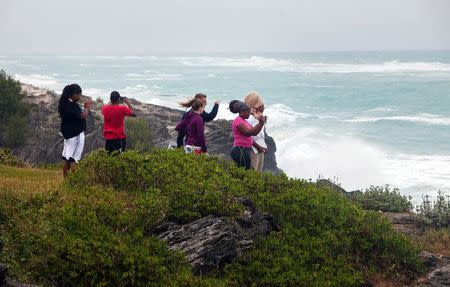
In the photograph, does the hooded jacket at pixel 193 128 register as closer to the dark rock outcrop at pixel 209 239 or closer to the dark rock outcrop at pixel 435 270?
the dark rock outcrop at pixel 209 239

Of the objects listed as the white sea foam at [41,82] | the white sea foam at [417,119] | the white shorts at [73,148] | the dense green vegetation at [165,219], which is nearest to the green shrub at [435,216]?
the dense green vegetation at [165,219]

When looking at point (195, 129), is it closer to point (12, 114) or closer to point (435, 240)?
point (435, 240)

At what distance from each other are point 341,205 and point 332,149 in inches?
1747

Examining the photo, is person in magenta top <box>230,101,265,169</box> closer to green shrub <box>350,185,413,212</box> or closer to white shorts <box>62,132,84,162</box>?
white shorts <box>62,132,84,162</box>

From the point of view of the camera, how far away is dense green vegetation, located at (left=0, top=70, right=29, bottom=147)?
105ft

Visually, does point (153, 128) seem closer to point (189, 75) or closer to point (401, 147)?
point (401, 147)

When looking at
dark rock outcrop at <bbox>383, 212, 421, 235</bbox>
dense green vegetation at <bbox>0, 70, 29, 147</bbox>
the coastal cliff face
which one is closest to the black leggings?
dark rock outcrop at <bbox>383, 212, 421, 235</bbox>

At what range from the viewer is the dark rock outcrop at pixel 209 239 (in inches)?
323

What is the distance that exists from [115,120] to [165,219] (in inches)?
160

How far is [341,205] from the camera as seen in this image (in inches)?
412

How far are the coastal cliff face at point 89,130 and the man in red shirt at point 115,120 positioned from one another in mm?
19914

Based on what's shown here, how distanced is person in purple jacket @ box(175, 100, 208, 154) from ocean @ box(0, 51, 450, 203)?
585 inches

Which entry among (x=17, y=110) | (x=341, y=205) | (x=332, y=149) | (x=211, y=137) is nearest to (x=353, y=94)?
(x=332, y=149)

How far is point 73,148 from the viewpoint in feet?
39.5
